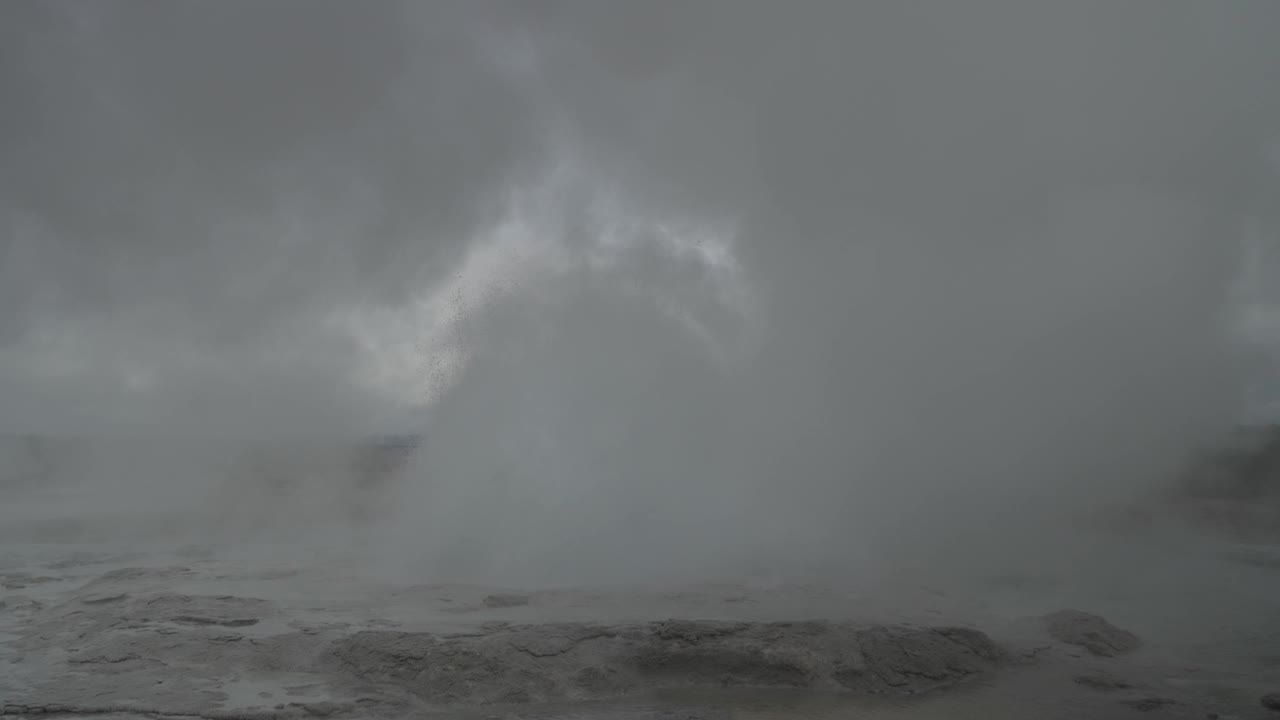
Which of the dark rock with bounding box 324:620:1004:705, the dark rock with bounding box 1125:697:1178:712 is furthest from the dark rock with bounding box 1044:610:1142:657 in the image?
the dark rock with bounding box 1125:697:1178:712

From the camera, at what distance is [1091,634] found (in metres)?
8.20

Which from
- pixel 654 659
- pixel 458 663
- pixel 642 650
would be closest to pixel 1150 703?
pixel 654 659

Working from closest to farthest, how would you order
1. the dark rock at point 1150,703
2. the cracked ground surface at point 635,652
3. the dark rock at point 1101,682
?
the dark rock at point 1150,703
the cracked ground surface at point 635,652
the dark rock at point 1101,682

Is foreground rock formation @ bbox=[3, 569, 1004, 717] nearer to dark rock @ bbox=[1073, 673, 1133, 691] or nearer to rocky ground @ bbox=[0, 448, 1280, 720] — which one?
rocky ground @ bbox=[0, 448, 1280, 720]

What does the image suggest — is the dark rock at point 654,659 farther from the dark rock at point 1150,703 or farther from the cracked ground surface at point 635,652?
the dark rock at point 1150,703

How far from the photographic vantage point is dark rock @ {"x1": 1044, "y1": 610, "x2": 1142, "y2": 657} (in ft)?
26.1

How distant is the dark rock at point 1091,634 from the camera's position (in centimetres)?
794

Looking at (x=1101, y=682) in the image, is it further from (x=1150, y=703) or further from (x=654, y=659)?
(x=654, y=659)

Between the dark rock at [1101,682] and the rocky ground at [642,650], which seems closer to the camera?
the rocky ground at [642,650]

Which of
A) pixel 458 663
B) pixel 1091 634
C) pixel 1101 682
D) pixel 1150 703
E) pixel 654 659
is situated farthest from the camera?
pixel 1091 634

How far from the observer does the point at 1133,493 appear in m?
19.2

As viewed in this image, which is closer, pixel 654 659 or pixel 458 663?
pixel 458 663

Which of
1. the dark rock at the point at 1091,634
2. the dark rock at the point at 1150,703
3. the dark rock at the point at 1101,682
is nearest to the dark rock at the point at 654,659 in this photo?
the dark rock at the point at 1101,682

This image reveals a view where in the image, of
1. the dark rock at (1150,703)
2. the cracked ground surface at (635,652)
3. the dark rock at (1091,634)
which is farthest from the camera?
the dark rock at (1091,634)
